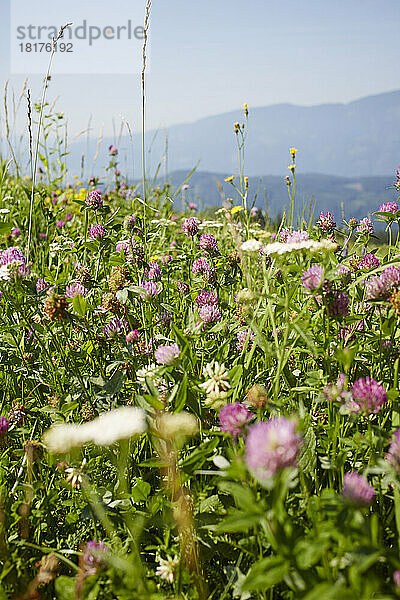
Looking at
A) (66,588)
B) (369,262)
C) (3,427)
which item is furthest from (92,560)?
(369,262)

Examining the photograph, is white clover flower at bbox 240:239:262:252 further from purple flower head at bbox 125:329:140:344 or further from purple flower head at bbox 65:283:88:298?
purple flower head at bbox 65:283:88:298

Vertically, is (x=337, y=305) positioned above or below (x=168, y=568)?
above

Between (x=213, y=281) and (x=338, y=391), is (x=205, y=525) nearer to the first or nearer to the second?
(x=338, y=391)

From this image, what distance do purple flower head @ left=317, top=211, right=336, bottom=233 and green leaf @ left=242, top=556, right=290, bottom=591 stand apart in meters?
1.56

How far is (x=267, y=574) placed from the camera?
2.24 feet

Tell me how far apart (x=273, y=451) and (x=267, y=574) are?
0.17 meters

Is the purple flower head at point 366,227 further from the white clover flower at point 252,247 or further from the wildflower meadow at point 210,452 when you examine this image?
the white clover flower at point 252,247

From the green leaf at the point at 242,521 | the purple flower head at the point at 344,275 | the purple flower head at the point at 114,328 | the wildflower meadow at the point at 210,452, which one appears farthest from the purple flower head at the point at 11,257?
the green leaf at the point at 242,521

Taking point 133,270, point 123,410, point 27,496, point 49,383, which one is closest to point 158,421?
point 123,410

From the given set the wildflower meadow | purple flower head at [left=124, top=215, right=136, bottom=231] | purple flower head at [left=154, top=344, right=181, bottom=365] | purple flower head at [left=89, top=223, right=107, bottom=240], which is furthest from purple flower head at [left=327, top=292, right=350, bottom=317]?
purple flower head at [left=124, top=215, right=136, bottom=231]

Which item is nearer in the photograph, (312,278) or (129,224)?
(312,278)

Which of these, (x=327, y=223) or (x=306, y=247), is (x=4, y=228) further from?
(x=327, y=223)

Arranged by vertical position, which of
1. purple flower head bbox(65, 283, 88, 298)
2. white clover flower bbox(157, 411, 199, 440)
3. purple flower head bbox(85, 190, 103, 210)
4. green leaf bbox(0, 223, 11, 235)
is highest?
purple flower head bbox(85, 190, 103, 210)

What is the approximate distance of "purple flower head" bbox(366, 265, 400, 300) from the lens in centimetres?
126
